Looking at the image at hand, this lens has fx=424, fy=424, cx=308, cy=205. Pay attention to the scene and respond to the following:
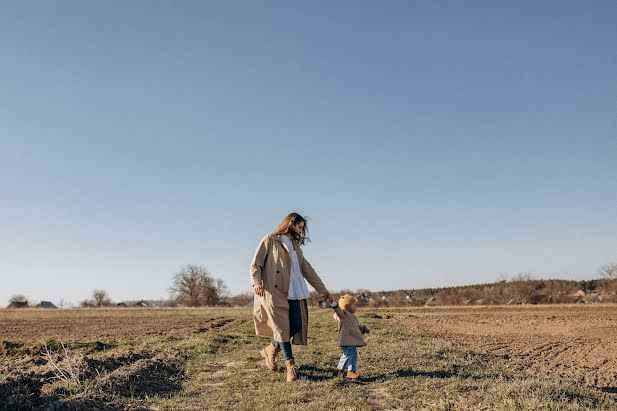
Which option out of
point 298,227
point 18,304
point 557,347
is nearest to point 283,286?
point 298,227

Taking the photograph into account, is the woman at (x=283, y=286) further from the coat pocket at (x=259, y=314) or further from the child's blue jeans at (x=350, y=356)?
the child's blue jeans at (x=350, y=356)

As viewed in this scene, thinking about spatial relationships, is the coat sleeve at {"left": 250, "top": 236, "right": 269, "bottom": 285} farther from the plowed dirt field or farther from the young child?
the plowed dirt field

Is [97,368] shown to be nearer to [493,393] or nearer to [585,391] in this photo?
[493,393]

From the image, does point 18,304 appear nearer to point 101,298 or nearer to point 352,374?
point 101,298

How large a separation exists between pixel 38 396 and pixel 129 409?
3.75 feet

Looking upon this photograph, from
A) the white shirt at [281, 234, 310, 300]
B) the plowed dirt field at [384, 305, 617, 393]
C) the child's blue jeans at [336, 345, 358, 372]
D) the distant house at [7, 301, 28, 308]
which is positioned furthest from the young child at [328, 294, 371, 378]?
the distant house at [7, 301, 28, 308]

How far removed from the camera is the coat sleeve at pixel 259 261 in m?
6.25

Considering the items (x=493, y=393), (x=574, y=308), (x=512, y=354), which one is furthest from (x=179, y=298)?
(x=493, y=393)

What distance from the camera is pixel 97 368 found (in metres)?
6.39

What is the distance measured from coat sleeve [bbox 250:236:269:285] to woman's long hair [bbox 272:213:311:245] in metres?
0.29

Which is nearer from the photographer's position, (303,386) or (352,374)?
(303,386)

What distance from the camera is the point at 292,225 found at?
6.62 meters

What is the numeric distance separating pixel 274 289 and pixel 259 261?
1.55ft

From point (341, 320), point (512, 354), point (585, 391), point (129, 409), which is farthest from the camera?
point (512, 354)
